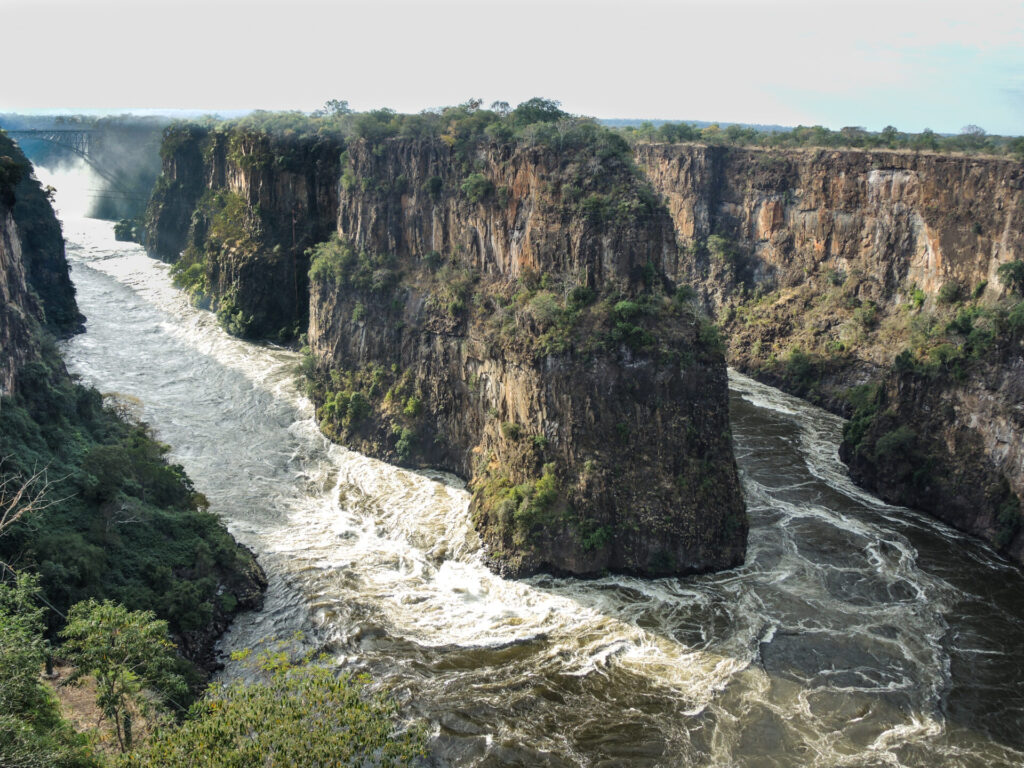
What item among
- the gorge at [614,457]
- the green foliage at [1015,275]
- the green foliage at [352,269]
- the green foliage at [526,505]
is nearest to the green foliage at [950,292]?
the gorge at [614,457]

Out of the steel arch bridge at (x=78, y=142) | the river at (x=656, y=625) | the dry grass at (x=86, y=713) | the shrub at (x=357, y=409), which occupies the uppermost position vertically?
the steel arch bridge at (x=78, y=142)

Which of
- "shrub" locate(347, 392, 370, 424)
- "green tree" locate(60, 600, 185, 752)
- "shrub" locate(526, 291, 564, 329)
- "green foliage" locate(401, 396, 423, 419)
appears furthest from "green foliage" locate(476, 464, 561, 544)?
"green tree" locate(60, 600, 185, 752)

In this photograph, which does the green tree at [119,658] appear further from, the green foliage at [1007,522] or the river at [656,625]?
the green foliage at [1007,522]

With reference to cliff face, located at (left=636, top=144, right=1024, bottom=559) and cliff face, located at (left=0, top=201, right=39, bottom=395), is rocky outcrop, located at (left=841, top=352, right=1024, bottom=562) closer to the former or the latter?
cliff face, located at (left=636, top=144, right=1024, bottom=559)

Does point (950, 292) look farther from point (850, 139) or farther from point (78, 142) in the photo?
point (78, 142)

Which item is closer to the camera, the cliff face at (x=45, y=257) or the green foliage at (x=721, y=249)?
the cliff face at (x=45, y=257)

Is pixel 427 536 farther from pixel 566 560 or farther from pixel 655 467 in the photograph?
pixel 655 467

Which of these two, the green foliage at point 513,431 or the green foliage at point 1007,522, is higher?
the green foliage at point 513,431
